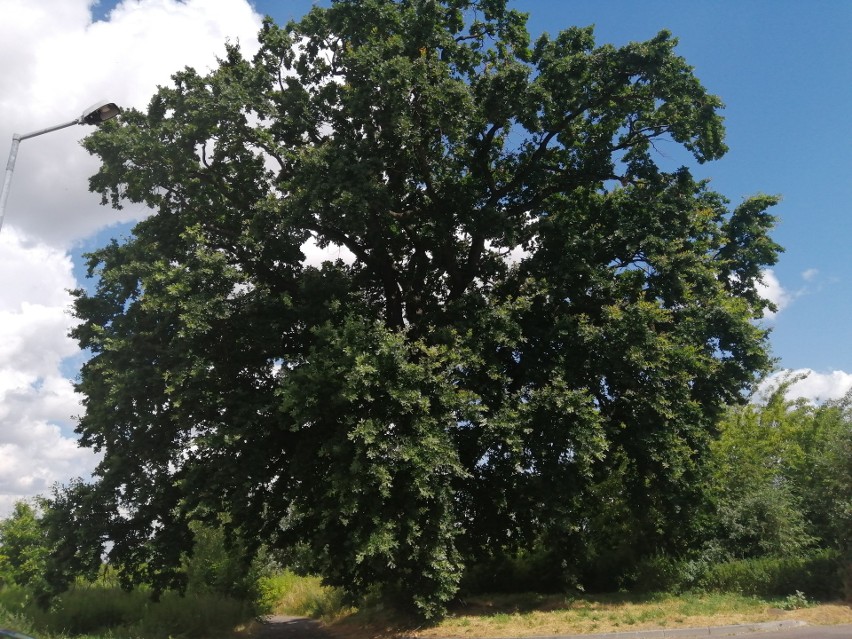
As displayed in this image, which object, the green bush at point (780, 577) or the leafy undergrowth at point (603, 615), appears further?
the green bush at point (780, 577)

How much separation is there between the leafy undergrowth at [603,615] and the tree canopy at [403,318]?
3.80ft

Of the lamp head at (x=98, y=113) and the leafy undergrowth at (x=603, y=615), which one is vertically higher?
the lamp head at (x=98, y=113)

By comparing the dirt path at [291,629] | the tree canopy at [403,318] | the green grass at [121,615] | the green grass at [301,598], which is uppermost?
the tree canopy at [403,318]

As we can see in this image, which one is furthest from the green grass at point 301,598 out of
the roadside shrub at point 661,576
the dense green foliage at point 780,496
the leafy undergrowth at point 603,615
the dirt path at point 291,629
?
the dense green foliage at point 780,496


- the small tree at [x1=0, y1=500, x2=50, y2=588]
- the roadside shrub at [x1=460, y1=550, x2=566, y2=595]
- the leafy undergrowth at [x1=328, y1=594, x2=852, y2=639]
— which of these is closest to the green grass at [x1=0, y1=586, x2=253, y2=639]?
the small tree at [x1=0, y1=500, x2=50, y2=588]

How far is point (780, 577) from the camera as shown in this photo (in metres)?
→ 17.4

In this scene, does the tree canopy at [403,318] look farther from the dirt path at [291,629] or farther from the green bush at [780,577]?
the dirt path at [291,629]

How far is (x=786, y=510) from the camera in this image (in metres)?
19.2

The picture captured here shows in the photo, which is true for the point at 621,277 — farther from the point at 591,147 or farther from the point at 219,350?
the point at 219,350

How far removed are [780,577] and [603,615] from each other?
583 cm

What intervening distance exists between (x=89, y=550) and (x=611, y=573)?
14839 mm

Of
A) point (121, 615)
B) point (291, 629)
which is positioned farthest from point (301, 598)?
point (121, 615)

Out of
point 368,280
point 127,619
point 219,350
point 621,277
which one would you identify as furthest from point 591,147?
point 127,619

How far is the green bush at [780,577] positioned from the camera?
16.9m
